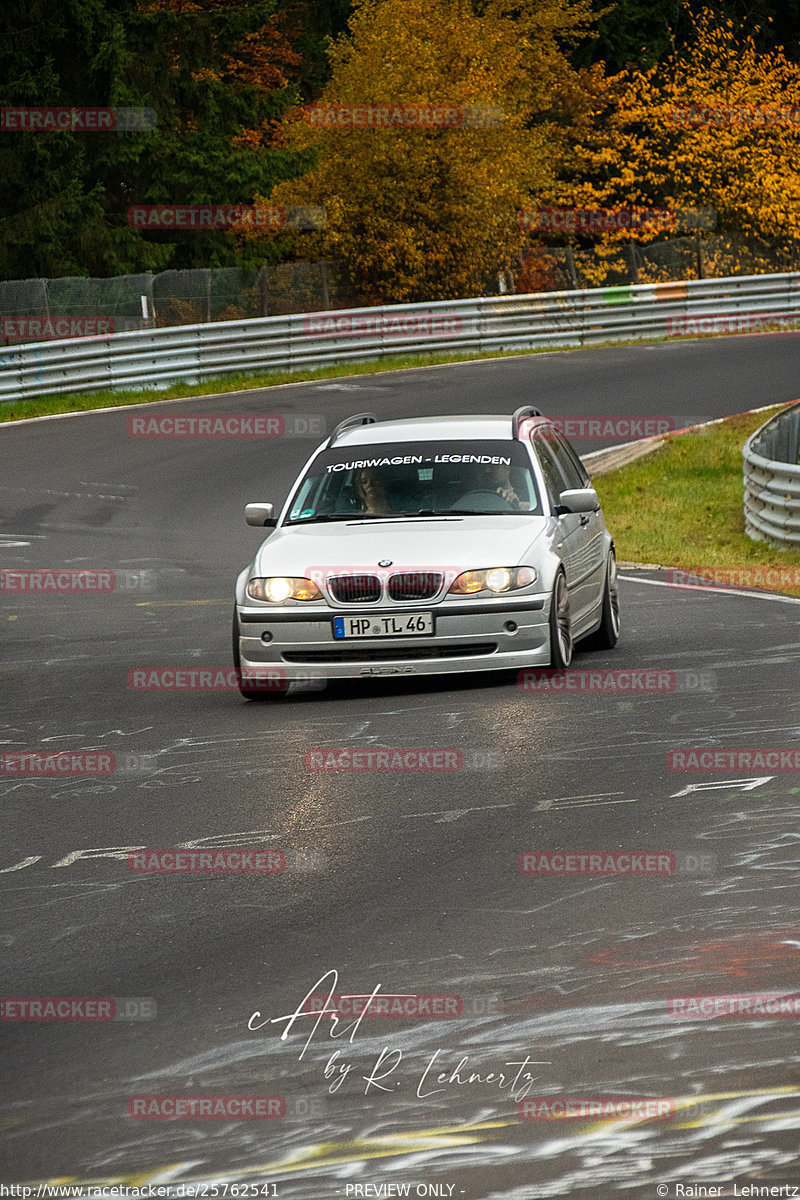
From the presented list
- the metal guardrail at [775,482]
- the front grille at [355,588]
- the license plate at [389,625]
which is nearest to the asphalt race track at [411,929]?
the license plate at [389,625]

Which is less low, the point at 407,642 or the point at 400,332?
the point at 407,642

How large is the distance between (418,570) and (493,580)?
0.47m

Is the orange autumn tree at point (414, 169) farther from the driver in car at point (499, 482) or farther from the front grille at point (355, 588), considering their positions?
the front grille at point (355, 588)

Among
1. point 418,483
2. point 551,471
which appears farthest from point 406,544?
point 551,471

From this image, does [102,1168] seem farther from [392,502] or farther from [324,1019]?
[392,502]

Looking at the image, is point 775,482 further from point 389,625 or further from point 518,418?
point 389,625

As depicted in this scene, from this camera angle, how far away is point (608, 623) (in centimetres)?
1209

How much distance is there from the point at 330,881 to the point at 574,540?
17.8 ft

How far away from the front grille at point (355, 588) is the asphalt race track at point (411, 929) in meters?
0.64

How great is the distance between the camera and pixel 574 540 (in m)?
11.5

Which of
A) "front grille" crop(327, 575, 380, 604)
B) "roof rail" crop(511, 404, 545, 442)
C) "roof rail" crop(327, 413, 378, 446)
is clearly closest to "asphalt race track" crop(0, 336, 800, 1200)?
"front grille" crop(327, 575, 380, 604)

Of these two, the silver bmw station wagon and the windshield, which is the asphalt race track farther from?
the windshield

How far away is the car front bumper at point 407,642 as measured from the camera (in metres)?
10.3

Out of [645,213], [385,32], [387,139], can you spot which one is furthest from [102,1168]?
[645,213]
